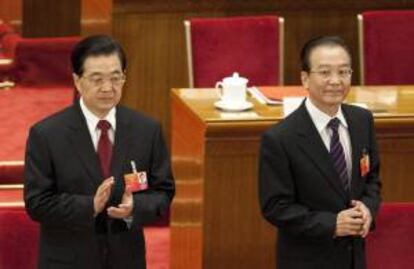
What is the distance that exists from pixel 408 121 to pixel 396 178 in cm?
17

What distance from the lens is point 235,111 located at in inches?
124

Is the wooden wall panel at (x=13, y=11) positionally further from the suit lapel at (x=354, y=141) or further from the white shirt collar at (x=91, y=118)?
the suit lapel at (x=354, y=141)

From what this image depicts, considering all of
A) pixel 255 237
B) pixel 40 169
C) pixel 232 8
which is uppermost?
pixel 232 8

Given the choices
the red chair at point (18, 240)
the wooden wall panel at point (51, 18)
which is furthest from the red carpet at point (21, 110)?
the red chair at point (18, 240)

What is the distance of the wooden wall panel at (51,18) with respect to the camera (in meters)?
5.59

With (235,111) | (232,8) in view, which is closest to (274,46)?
(232,8)

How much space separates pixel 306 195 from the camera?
2.45 metres

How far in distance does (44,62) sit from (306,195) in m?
2.91

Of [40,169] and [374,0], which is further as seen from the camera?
[374,0]

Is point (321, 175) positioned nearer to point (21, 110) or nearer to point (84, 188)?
point (84, 188)

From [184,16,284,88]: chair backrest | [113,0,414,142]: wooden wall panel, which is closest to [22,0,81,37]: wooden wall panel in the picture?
[113,0,414,142]: wooden wall panel

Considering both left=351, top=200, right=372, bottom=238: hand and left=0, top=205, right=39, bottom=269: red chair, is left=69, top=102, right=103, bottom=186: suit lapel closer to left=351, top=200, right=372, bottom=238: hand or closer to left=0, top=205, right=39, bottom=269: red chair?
left=0, top=205, right=39, bottom=269: red chair

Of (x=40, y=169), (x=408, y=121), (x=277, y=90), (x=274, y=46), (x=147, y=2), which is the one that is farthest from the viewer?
(x=147, y=2)

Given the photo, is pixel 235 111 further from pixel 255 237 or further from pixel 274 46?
pixel 274 46
